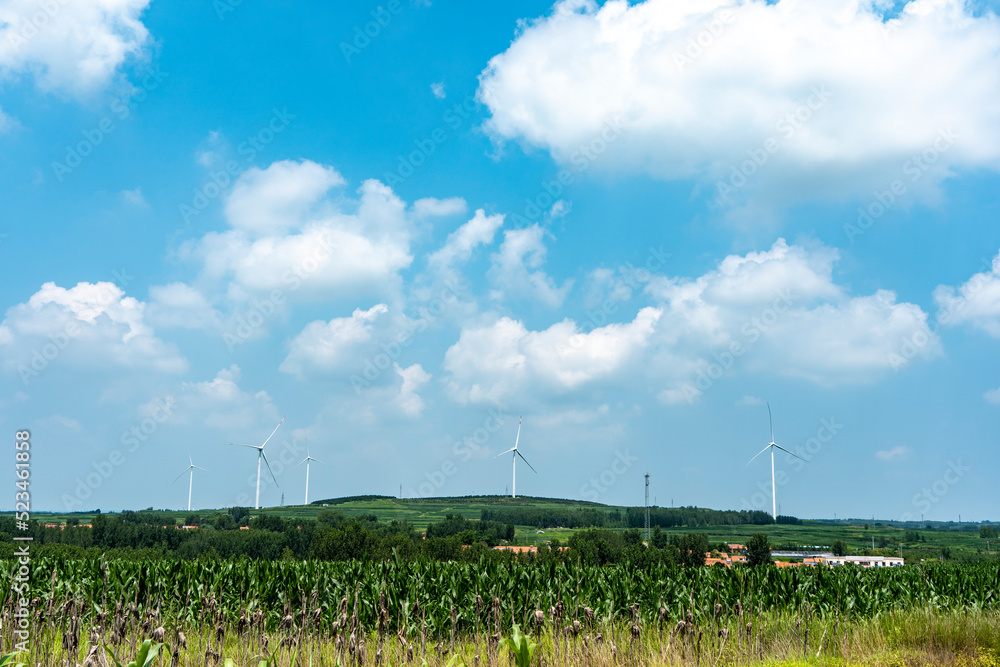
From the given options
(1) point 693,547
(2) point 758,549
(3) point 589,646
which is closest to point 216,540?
(1) point 693,547

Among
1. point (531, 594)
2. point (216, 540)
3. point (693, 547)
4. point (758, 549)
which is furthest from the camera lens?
point (693, 547)

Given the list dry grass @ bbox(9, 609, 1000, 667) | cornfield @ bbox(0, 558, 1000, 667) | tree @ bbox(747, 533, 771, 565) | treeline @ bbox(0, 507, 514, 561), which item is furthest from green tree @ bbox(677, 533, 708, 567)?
dry grass @ bbox(9, 609, 1000, 667)

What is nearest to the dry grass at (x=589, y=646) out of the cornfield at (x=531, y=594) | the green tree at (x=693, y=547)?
the cornfield at (x=531, y=594)

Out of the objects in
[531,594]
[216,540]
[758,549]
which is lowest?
[216,540]

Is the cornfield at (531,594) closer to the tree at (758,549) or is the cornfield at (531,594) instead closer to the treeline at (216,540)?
the treeline at (216,540)

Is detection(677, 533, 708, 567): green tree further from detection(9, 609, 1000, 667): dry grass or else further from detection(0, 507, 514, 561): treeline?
detection(9, 609, 1000, 667): dry grass

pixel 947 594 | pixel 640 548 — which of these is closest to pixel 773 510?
pixel 640 548

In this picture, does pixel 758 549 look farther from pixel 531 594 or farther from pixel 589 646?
pixel 589 646

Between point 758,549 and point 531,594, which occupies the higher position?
point 531,594

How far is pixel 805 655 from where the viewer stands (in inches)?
557

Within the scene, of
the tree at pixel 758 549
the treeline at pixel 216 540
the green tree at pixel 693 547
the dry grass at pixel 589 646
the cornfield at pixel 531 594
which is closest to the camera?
the dry grass at pixel 589 646

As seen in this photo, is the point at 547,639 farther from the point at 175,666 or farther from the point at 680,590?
the point at 680,590

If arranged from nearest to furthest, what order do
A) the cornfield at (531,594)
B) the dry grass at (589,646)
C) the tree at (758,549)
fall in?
the dry grass at (589,646), the cornfield at (531,594), the tree at (758,549)

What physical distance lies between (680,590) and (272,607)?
14254 mm
